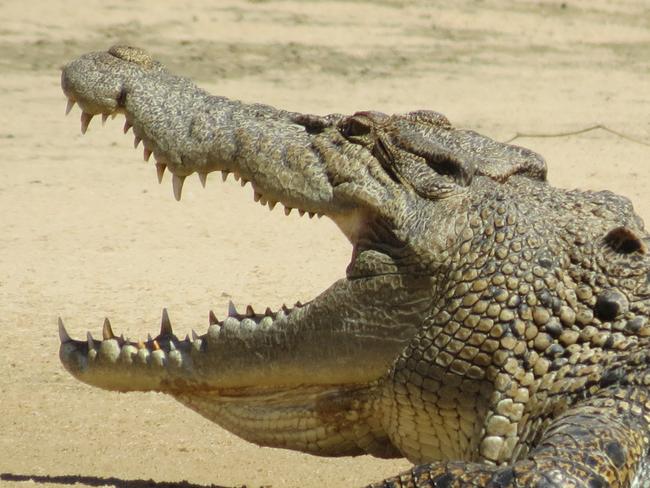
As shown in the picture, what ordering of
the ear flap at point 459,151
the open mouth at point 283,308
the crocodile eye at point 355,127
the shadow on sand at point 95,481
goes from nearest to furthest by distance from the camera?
1. the open mouth at point 283,308
2. the ear flap at point 459,151
3. the crocodile eye at point 355,127
4. the shadow on sand at point 95,481

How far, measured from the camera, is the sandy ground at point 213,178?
6.03m

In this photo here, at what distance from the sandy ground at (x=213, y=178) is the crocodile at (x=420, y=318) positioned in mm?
766

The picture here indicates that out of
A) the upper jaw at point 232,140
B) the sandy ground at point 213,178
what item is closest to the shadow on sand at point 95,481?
the sandy ground at point 213,178

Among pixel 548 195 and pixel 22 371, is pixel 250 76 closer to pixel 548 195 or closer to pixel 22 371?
pixel 22 371

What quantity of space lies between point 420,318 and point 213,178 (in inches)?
238

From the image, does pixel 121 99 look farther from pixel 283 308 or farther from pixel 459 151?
pixel 459 151

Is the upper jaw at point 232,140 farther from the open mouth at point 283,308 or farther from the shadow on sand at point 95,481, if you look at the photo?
the shadow on sand at point 95,481

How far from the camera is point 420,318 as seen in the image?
468 centimetres

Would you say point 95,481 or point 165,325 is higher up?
point 165,325

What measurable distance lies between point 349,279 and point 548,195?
720mm

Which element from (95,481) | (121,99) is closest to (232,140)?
(121,99)

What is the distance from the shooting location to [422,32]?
643 inches

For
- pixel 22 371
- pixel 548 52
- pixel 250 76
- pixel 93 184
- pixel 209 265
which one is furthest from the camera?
pixel 548 52

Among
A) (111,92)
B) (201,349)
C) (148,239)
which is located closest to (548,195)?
(201,349)
